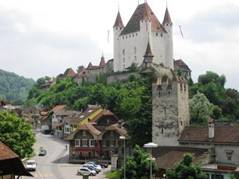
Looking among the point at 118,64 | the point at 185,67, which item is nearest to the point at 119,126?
the point at 118,64

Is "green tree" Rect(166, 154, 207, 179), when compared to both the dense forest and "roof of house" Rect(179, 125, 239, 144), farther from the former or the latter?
the dense forest

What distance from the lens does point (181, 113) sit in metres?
68.0

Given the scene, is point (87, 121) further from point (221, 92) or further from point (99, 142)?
point (221, 92)

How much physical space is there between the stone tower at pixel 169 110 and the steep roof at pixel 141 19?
60.2m

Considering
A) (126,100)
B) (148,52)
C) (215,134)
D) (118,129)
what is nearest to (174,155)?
(215,134)

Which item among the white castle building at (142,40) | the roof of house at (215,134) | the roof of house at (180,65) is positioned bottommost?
the roof of house at (215,134)

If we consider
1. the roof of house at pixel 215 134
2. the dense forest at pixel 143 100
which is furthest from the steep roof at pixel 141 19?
the roof of house at pixel 215 134

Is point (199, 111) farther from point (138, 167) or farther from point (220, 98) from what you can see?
point (138, 167)

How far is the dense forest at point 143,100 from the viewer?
246 feet

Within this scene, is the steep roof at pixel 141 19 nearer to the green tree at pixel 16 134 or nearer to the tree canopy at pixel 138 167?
the green tree at pixel 16 134

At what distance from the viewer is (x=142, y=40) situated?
125812mm

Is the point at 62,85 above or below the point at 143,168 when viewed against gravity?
above

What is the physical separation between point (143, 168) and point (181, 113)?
700 inches

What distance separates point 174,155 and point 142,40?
2688 inches
